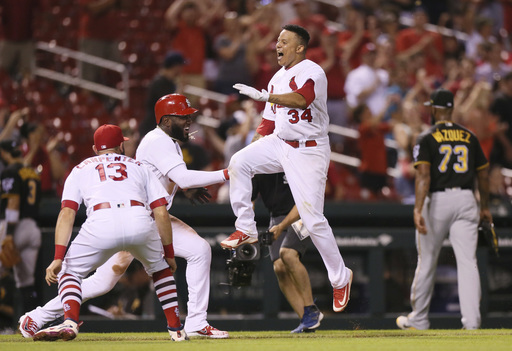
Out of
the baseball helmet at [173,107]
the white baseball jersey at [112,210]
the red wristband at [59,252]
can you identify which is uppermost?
the baseball helmet at [173,107]

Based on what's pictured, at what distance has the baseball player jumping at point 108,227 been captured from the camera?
24.0 feet

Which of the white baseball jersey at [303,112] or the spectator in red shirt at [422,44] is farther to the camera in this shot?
the spectator in red shirt at [422,44]

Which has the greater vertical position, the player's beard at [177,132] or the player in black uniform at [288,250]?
the player's beard at [177,132]

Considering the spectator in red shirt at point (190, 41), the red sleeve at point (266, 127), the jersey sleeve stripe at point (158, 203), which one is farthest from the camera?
the spectator in red shirt at point (190, 41)

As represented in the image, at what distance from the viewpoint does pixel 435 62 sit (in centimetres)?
1555

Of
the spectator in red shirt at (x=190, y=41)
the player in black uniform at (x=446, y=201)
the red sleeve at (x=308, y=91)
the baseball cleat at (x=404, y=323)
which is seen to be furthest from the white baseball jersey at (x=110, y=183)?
the spectator in red shirt at (x=190, y=41)

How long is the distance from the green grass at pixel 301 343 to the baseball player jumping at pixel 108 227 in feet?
0.91

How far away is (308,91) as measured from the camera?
25.7 ft

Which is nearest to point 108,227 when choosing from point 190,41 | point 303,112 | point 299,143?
point 299,143

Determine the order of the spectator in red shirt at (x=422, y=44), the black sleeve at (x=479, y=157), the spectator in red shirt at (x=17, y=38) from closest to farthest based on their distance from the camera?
the black sleeve at (x=479, y=157), the spectator in red shirt at (x=17, y=38), the spectator in red shirt at (x=422, y=44)

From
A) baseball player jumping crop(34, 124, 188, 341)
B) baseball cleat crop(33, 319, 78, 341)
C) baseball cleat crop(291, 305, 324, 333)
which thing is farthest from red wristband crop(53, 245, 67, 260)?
baseball cleat crop(291, 305, 324, 333)

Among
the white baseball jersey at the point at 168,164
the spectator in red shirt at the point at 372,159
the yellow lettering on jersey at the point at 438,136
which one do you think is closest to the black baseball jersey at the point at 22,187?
the white baseball jersey at the point at 168,164

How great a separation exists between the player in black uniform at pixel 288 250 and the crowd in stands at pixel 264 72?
106 inches

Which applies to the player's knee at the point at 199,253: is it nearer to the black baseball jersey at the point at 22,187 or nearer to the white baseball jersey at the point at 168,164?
the white baseball jersey at the point at 168,164
